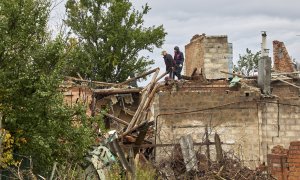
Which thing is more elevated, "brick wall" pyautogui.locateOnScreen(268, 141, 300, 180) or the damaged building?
the damaged building

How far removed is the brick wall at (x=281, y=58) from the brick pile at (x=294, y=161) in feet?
→ 35.9

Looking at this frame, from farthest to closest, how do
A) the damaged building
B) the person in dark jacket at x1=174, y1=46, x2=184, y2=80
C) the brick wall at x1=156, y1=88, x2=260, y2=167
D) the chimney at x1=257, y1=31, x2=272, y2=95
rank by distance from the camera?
the person in dark jacket at x1=174, y1=46, x2=184, y2=80
the chimney at x1=257, y1=31, x2=272, y2=95
the brick wall at x1=156, y1=88, x2=260, y2=167
the damaged building

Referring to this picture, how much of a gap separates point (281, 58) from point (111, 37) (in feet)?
48.3

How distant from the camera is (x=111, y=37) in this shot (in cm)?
3516

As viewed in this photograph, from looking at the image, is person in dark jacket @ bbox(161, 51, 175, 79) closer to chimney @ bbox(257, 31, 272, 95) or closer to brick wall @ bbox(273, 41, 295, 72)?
chimney @ bbox(257, 31, 272, 95)

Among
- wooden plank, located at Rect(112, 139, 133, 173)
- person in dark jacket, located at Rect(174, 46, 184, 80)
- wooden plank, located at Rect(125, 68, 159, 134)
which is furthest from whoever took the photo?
person in dark jacket, located at Rect(174, 46, 184, 80)

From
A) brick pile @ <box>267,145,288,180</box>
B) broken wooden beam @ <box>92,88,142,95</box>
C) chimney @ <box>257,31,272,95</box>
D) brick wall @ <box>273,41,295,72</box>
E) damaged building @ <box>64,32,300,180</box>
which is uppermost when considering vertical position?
brick wall @ <box>273,41,295,72</box>

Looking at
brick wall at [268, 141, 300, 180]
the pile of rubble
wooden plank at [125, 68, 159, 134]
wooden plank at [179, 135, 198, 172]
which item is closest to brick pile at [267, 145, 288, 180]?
brick wall at [268, 141, 300, 180]

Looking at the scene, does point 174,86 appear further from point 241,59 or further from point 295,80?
point 241,59

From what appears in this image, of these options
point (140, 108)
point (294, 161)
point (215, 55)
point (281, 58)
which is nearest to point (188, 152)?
point (294, 161)

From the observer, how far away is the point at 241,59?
52.0m

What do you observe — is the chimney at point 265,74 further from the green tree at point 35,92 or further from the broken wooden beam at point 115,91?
the green tree at point 35,92

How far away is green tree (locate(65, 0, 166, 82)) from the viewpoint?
35312 millimetres

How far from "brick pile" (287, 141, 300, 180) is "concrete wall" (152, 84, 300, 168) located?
2.83 m
